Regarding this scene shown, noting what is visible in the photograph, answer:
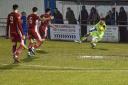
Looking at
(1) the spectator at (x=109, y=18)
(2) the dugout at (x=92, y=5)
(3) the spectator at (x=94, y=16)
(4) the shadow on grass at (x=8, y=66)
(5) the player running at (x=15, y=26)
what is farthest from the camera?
(3) the spectator at (x=94, y=16)

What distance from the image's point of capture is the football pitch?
17812mm

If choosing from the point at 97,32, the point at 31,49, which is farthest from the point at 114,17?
the point at 31,49

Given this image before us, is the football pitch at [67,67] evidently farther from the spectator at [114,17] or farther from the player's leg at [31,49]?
the spectator at [114,17]

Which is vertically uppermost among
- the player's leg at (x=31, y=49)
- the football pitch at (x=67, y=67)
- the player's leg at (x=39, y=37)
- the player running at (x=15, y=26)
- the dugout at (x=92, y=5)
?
the dugout at (x=92, y=5)

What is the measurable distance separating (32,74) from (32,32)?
5594 millimetres

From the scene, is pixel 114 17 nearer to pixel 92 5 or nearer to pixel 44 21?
pixel 92 5

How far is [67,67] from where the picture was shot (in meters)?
21.1

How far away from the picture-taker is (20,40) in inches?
860

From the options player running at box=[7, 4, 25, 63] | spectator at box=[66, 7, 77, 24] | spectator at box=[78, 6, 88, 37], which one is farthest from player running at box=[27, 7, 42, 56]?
spectator at box=[66, 7, 77, 24]

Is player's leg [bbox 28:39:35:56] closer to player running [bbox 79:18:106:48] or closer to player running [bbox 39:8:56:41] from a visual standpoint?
player running [bbox 39:8:56:41]

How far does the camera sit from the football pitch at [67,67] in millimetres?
17812

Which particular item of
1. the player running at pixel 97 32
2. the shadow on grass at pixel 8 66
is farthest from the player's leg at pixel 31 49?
the player running at pixel 97 32

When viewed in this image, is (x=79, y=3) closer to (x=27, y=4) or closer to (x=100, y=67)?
(x=27, y=4)

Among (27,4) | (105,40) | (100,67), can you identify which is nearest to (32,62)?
(100,67)
